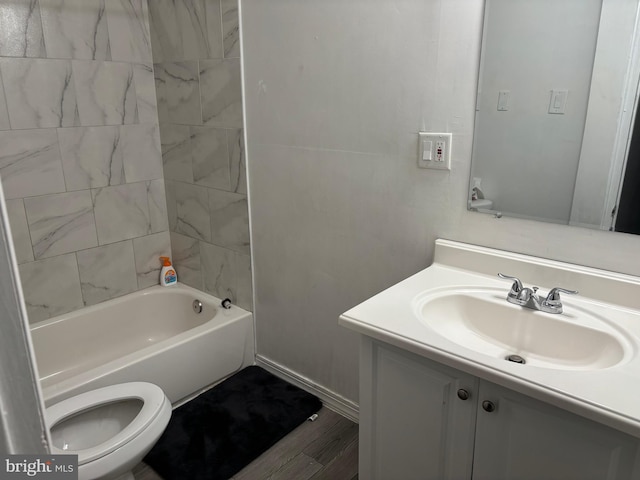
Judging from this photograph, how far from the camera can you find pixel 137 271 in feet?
9.00

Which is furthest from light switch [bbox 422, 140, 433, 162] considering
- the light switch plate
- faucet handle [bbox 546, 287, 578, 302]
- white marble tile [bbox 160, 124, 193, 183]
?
white marble tile [bbox 160, 124, 193, 183]

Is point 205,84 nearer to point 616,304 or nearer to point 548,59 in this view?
point 548,59

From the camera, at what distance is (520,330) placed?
1.43m

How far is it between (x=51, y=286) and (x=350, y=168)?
5.22 feet

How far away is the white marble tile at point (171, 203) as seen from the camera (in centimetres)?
272

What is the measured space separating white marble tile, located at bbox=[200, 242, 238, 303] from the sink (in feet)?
4.23

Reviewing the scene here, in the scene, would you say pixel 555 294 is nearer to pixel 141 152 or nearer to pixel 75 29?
pixel 141 152

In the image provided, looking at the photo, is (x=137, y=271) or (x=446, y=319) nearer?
(x=446, y=319)

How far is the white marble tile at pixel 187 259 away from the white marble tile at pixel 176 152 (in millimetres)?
345

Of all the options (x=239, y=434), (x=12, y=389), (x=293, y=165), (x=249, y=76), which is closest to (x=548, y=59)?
(x=293, y=165)

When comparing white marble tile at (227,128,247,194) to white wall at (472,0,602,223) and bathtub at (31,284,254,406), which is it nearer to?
bathtub at (31,284,254,406)

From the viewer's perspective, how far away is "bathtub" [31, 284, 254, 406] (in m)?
2.09

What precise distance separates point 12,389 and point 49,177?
2.20 m

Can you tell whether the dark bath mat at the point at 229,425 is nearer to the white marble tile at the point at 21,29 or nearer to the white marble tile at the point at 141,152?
the white marble tile at the point at 141,152
